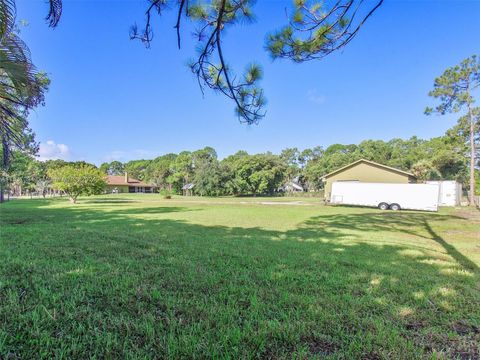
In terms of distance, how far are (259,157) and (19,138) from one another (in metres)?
40.7

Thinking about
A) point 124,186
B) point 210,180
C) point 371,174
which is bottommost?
point 124,186

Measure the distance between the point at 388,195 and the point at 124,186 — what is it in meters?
52.4

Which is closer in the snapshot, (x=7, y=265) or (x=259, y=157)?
(x=7, y=265)

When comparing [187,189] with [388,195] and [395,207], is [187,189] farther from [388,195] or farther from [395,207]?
[395,207]

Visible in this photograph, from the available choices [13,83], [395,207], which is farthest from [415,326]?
[395,207]

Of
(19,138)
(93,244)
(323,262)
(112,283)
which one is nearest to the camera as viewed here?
(112,283)

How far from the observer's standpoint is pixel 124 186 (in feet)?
186

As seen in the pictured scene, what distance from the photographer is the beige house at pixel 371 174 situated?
71.4ft

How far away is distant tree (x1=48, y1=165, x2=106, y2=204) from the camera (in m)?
19.3

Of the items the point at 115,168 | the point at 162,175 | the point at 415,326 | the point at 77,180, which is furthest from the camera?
the point at 115,168

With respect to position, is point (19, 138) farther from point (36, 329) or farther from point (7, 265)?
point (36, 329)

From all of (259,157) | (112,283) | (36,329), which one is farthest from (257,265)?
(259,157)

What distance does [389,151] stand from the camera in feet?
150

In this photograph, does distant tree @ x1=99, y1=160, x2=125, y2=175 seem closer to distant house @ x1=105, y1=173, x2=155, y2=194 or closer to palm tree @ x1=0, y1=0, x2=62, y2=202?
distant house @ x1=105, y1=173, x2=155, y2=194
